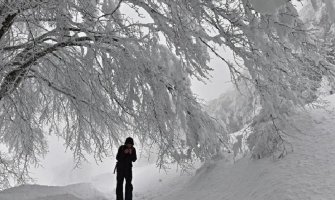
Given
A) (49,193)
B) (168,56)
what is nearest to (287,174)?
(168,56)

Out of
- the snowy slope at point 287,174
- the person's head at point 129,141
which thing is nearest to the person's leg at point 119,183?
the person's head at point 129,141

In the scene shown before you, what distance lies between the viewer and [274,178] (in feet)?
22.4

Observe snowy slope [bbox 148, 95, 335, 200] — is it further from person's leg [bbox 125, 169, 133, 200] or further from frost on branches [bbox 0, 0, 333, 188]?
person's leg [bbox 125, 169, 133, 200]

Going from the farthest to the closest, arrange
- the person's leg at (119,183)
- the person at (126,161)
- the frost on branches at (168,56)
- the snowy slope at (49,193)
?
the snowy slope at (49,193) < the person's leg at (119,183) < the person at (126,161) < the frost on branches at (168,56)

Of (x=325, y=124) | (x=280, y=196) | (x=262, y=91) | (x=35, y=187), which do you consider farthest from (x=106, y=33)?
(x=35, y=187)

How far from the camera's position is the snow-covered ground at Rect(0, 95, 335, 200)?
6281 millimetres

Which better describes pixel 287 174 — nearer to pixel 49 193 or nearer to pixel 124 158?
pixel 124 158

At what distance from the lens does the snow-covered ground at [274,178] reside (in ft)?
20.6

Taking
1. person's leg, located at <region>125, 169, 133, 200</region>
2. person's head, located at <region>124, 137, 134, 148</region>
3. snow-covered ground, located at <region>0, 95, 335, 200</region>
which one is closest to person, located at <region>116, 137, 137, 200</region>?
person's leg, located at <region>125, 169, 133, 200</region>

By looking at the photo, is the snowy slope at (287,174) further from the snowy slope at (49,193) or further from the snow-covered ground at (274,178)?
the snowy slope at (49,193)

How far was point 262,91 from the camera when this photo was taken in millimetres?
6660

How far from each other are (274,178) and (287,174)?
0.76 feet

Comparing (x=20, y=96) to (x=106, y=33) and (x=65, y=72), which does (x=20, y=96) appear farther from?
(x=106, y=33)

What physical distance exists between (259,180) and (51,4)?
469 cm
